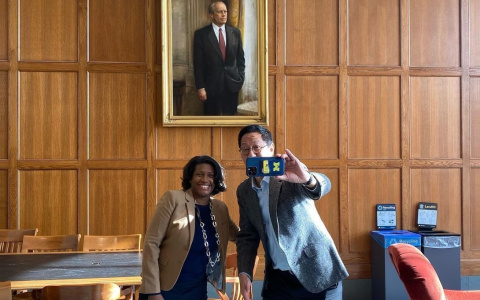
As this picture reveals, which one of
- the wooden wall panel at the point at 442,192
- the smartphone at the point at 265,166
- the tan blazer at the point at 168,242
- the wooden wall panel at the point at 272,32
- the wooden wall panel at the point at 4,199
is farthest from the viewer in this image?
the wooden wall panel at the point at 442,192

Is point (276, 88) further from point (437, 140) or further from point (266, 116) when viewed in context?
point (437, 140)

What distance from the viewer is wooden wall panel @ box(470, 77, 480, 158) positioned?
19.9ft

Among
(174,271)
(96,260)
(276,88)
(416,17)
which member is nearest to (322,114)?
(276,88)

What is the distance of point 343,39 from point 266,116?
117 centimetres

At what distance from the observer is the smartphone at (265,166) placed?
2.04 m

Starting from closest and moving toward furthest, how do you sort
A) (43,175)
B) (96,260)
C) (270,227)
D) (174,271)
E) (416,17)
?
1. (270,227)
2. (174,271)
3. (96,260)
4. (43,175)
5. (416,17)

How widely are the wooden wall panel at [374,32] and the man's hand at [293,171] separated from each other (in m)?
4.14

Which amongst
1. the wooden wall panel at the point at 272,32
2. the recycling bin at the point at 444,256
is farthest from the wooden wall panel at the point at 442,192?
the wooden wall panel at the point at 272,32

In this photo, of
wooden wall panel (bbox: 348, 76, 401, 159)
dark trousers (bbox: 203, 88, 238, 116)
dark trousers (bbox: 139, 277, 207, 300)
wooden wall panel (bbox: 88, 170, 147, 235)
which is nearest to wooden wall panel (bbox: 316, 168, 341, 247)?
wooden wall panel (bbox: 348, 76, 401, 159)

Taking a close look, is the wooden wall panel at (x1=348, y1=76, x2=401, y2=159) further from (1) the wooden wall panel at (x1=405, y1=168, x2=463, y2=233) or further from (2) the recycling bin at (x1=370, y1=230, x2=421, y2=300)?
(2) the recycling bin at (x1=370, y1=230, x2=421, y2=300)

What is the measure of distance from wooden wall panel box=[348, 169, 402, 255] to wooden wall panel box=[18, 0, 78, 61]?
3.14 meters

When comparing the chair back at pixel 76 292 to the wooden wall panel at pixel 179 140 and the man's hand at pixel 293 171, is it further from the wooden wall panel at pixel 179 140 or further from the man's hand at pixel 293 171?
the wooden wall panel at pixel 179 140

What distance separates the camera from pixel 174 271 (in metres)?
2.55

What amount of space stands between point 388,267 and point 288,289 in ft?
11.9
